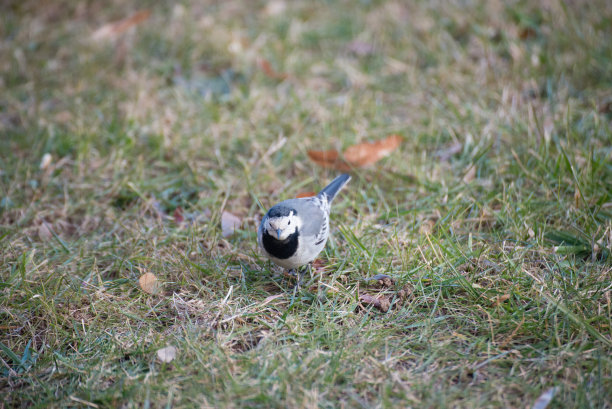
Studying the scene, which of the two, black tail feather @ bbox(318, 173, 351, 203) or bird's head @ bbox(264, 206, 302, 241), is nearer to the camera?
bird's head @ bbox(264, 206, 302, 241)

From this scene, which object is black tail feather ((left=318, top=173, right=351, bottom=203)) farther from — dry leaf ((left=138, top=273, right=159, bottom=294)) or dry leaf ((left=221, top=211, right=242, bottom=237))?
dry leaf ((left=138, top=273, right=159, bottom=294))

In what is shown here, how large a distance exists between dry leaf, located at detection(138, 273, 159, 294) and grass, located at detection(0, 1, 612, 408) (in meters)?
0.07

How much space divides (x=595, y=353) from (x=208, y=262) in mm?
2362

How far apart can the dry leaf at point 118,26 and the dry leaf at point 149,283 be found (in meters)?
4.08

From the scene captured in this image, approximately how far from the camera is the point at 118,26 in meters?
6.61

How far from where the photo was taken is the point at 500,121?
187 inches

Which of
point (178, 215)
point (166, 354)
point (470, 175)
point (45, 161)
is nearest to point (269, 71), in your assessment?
point (178, 215)

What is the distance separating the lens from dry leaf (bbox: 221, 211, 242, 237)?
4000 millimetres

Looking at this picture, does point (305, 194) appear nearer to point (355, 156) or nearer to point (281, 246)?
point (355, 156)

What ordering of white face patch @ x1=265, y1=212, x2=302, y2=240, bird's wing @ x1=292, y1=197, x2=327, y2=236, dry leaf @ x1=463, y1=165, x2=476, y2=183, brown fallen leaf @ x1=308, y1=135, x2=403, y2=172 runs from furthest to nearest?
brown fallen leaf @ x1=308, y1=135, x2=403, y2=172 < dry leaf @ x1=463, y1=165, x2=476, y2=183 < bird's wing @ x1=292, y1=197, x2=327, y2=236 < white face patch @ x1=265, y1=212, x2=302, y2=240

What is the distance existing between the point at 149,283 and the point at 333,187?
4.88 feet

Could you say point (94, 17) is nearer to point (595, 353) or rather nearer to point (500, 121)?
point (500, 121)

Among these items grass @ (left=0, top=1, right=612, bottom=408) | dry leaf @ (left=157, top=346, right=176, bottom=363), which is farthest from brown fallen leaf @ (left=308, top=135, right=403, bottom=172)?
dry leaf @ (left=157, top=346, right=176, bottom=363)

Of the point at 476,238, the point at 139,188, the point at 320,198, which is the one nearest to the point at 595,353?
the point at 476,238
